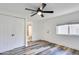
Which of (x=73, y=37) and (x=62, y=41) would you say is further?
(x=62, y=41)

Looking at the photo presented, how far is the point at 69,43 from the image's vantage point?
3.43m

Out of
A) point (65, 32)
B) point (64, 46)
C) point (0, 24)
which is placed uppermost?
point (0, 24)

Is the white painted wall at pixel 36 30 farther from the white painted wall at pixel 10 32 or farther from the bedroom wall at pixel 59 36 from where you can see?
the white painted wall at pixel 10 32

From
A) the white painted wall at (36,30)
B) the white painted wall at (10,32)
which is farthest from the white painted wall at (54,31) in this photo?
the white painted wall at (10,32)

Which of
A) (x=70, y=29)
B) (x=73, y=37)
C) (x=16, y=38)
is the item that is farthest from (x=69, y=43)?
(x=16, y=38)

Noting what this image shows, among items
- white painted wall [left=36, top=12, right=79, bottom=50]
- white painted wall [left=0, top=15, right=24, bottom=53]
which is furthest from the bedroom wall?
white painted wall [left=0, top=15, right=24, bottom=53]

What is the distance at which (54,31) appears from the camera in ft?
14.3

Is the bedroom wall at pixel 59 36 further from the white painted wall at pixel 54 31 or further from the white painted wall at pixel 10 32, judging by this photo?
the white painted wall at pixel 10 32

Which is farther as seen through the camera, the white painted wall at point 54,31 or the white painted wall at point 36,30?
the white painted wall at point 36,30

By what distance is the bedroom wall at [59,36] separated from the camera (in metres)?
3.14

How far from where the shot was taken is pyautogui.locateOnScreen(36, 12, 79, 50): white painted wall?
10.3 feet

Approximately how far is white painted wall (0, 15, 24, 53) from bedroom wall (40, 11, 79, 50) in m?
1.66
